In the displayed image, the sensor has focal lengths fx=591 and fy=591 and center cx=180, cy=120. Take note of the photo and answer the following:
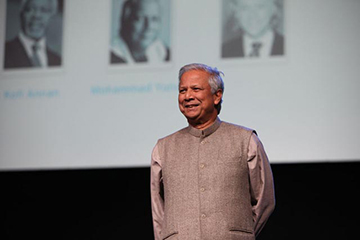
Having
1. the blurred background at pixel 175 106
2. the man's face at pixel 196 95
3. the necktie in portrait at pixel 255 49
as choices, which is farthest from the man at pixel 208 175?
the necktie in portrait at pixel 255 49

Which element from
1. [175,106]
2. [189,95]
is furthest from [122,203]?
[189,95]

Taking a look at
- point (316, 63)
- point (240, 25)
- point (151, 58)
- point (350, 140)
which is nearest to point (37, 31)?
point (151, 58)

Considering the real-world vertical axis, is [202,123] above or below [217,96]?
below

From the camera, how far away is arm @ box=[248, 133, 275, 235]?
2535 millimetres

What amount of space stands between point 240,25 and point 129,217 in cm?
187

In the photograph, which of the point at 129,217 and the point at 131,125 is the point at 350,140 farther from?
the point at 129,217

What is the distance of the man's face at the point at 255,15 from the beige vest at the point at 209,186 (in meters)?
1.71

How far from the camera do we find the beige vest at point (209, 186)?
2.45 metres

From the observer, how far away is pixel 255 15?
4195 mm

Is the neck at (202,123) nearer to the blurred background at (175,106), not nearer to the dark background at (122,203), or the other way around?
the blurred background at (175,106)

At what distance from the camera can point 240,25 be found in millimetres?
4223

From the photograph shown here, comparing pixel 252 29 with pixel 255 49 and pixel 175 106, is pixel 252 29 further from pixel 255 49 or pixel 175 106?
pixel 175 106

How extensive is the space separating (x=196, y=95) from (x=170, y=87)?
1.80 metres

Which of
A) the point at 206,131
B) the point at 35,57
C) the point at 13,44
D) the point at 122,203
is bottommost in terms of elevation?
the point at 122,203
